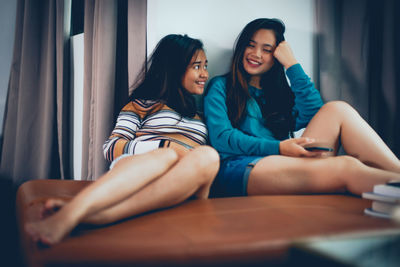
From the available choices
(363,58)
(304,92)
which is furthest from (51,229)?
(363,58)

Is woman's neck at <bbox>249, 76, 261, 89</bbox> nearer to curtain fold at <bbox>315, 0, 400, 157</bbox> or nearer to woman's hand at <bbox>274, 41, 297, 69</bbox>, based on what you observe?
woman's hand at <bbox>274, 41, 297, 69</bbox>

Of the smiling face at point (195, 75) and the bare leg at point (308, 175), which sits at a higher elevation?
the smiling face at point (195, 75)

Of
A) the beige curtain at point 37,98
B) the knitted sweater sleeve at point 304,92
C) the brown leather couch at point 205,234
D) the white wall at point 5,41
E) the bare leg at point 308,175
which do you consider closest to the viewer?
the brown leather couch at point 205,234

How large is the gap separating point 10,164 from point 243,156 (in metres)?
1.49

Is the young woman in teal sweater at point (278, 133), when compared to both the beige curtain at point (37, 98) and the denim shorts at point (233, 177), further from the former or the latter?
the beige curtain at point (37, 98)

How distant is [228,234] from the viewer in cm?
64

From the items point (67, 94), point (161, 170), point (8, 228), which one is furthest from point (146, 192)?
point (67, 94)

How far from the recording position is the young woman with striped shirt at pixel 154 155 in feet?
2.22

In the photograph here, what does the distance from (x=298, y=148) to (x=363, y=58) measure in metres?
0.96

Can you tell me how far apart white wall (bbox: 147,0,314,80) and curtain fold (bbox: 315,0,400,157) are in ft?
0.32

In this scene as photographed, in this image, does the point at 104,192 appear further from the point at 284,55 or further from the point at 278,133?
the point at 284,55

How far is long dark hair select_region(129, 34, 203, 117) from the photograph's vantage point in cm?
146

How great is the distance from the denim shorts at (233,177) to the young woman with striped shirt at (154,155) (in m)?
0.20

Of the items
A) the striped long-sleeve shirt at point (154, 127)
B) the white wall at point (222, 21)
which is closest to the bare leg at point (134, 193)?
the striped long-sleeve shirt at point (154, 127)
